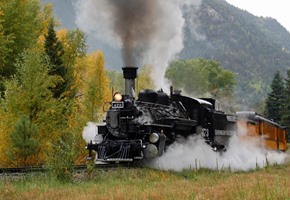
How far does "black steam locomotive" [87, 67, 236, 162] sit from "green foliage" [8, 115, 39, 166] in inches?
94.8

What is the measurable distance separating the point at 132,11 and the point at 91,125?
5.30 metres

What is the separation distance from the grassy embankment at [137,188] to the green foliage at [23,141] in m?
4.80

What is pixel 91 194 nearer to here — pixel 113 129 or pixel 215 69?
pixel 113 129

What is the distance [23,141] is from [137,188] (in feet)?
26.4

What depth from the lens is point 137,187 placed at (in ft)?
33.0

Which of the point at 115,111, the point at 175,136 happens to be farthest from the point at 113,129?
the point at 175,136

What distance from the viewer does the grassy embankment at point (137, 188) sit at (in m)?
7.95

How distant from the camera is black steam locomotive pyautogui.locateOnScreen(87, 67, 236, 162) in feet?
48.0

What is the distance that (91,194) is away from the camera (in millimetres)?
9023

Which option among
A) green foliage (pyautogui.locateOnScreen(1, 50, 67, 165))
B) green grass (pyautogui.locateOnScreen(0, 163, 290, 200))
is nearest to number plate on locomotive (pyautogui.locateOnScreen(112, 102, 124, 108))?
green grass (pyautogui.locateOnScreen(0, 163, 290, 200))

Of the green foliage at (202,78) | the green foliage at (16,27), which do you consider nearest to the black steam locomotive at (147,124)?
the green foliage at (16,27)

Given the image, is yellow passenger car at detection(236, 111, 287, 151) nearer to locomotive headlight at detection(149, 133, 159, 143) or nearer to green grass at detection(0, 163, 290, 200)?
locomotive headlight at detection(149, 133, 159, 143)

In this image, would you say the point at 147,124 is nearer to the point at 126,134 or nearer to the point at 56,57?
the point at 126,134

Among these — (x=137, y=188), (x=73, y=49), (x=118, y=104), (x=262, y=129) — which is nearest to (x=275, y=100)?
(x=73, y=49)
